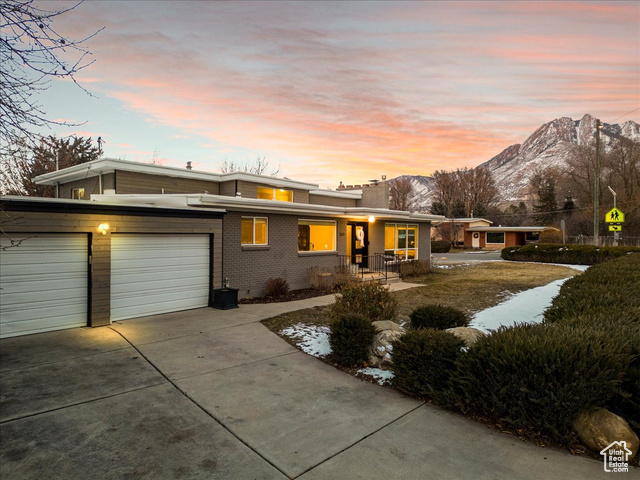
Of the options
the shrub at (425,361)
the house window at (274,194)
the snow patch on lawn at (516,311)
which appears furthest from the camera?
the house window at (274,194)

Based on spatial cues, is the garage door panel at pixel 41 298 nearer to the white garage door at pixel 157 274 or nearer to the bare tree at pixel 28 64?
the white garage door at pixel 157 274

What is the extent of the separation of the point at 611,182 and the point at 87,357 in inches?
2047

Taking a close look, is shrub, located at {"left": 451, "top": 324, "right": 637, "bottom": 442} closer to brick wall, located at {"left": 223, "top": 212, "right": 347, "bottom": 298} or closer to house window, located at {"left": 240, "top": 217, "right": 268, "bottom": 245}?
brick wall, located at {"left": 223, "top": 212, "right": 347, "bottom": 298}

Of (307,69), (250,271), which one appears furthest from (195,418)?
(307,69)

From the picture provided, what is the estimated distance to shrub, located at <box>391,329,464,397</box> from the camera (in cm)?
465

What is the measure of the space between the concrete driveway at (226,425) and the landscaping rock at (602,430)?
219 mm

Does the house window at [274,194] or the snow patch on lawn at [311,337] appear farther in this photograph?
the house window at [274,194]

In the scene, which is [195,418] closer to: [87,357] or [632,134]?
[87,357]

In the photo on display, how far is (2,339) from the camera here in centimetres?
713

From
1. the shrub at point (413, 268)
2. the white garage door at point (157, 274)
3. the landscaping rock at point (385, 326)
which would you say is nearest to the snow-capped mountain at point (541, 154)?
the shrub at point (413, 268)

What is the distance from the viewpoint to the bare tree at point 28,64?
11.0 feet

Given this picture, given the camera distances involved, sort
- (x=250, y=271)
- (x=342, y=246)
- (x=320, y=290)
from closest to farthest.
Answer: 1. (x=250, y=271)
2. (x=320, y=290)
3. (x=342, y=246)

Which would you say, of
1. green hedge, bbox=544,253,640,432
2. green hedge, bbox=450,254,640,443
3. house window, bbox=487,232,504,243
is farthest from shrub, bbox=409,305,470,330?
house window, bbox=487,232,504,243

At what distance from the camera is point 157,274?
9.44 meters
